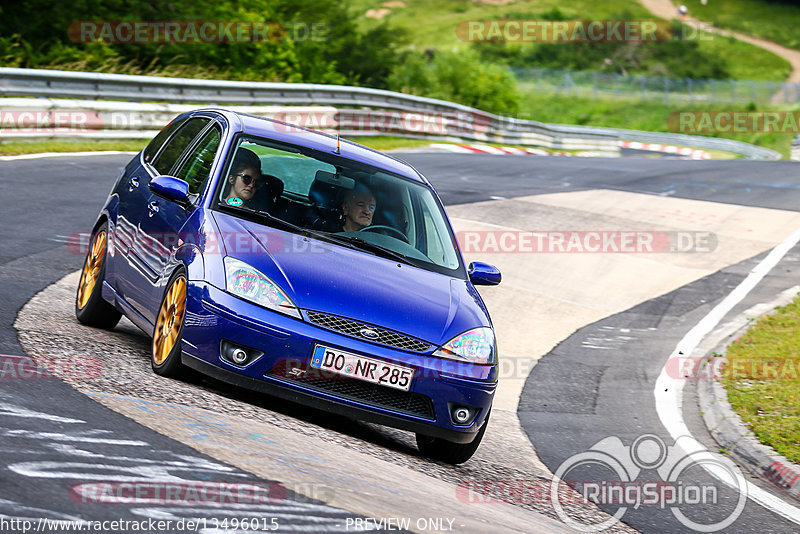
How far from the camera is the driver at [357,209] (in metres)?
6.64

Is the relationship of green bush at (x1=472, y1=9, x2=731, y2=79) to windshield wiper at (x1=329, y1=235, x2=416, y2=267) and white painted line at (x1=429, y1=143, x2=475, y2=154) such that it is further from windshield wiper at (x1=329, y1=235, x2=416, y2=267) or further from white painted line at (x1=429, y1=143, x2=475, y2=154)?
windshield wiper at (x1=329, y1=235, x2=416, y2=267)

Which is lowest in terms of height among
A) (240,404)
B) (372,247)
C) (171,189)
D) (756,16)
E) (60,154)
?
(240,404)

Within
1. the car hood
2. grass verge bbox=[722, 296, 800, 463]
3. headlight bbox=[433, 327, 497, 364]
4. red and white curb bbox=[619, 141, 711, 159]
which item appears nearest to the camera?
the car hood

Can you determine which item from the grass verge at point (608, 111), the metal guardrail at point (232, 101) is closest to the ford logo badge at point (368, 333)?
the metal guardrail at point (232, 101)

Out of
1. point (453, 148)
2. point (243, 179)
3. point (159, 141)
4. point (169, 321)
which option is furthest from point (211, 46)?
point (169, 321)

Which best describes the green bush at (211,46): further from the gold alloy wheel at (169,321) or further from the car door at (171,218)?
the gold alloy wheel at (169,321)

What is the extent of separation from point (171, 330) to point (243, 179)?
113 cm

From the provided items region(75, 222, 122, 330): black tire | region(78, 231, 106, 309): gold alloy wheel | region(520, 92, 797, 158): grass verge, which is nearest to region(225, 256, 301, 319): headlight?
region(75, 222, 122, 330): black tire

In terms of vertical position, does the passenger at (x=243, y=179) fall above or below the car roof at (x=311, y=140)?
below

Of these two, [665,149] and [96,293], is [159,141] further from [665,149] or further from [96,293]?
[665,149]

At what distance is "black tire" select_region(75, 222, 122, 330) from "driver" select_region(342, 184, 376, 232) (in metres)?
1.78

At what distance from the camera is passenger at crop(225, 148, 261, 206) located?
6461 millimetres

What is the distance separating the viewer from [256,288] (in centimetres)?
567

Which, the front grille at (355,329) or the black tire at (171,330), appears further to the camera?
the black tire at (171,330)
